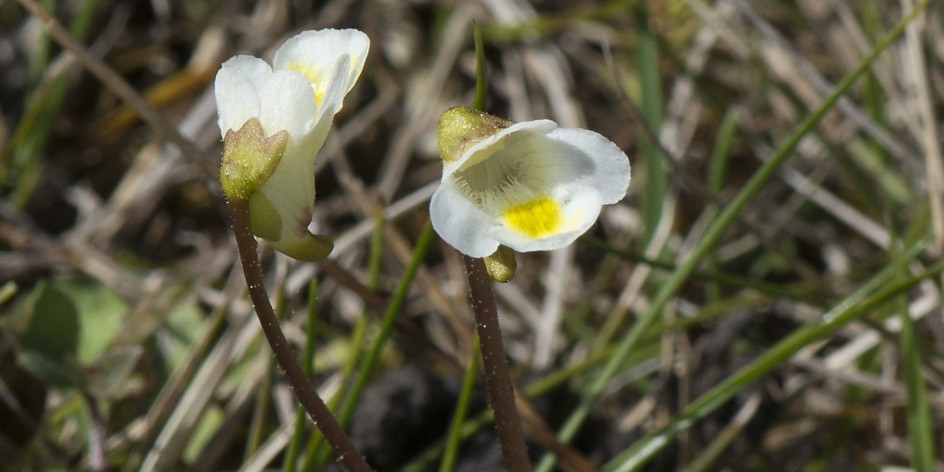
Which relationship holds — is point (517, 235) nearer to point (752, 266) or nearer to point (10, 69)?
point (752, 266)

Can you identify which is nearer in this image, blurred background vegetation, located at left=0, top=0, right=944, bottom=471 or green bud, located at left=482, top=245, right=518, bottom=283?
green bud, located at left=482, top=245, right=518, bottom=283

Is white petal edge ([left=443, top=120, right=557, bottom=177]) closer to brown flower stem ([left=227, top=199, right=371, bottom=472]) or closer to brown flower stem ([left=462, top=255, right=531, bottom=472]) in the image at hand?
brown flower stem ([left=462, top=255, right=531, bottom=472])

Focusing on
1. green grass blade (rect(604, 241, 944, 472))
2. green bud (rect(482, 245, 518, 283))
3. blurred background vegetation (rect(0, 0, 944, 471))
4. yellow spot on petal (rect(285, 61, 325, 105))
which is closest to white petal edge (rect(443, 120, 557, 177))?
green bud (rect(482, 245, 518, 283))

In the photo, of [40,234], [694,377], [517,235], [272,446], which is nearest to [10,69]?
[40,234]

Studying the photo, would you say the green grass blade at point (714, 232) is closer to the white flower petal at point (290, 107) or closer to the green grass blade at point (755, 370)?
the green grass blade at point (755, 370)

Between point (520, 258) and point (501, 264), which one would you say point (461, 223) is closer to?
point (501, 264)

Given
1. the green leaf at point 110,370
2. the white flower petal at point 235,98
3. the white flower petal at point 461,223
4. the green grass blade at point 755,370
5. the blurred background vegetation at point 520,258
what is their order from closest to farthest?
the white flower petal at point 461,223, the white flower petal at point 235,98, the green grass blade at point 755,370, the green leaf at point 110,370, the blurred background vegetation at point 520,258

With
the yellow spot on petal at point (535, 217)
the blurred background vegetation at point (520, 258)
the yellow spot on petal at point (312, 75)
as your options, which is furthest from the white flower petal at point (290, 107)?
the blurred background vegetation at point (520, 258)
